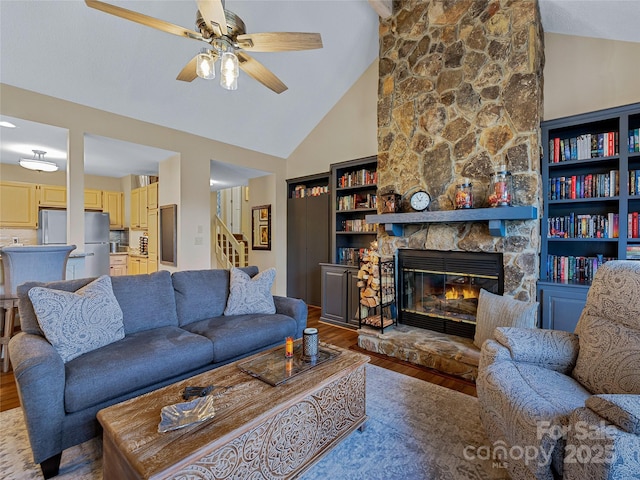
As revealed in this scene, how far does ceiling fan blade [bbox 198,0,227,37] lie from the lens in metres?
1.78

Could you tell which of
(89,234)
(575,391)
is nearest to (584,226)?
(575,391)

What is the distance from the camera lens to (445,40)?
3365mm

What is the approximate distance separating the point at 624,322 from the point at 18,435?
3.52 metres

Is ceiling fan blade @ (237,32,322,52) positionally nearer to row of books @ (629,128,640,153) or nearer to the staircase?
row of books @ (629,128,640,153)

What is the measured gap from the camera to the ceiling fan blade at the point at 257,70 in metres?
2.37

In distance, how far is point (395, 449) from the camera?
1.74 m

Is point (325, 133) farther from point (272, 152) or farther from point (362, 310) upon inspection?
point (362, 310)

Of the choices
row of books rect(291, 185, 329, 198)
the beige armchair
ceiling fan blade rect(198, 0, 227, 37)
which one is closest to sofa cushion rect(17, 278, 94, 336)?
ceiling fan blade rect(198, 0, 227, 37)

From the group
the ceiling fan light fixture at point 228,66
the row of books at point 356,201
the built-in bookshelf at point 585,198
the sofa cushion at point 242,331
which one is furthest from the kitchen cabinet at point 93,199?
the built-in bookshelf at point 585,198

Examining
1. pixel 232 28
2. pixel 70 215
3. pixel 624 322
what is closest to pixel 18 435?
pixel 70 215

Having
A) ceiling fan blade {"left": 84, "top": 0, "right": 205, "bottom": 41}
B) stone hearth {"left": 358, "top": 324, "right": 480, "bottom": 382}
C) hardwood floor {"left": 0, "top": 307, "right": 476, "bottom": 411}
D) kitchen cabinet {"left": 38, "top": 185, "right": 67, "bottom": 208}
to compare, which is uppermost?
ceiling fan blade {"left": 84, "top": 0, "right": 205, "bottom": 41}

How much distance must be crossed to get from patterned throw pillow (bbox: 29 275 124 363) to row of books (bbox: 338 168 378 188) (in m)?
3.40

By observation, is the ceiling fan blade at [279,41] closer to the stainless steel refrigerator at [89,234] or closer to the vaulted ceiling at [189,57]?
the vaulted ceiling at [189,57]

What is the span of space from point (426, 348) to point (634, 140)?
8.62ft
